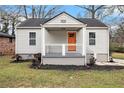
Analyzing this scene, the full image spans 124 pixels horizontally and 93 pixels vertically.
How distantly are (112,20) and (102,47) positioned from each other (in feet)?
55.0

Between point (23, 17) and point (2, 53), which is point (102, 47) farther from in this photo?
point (23, 17)

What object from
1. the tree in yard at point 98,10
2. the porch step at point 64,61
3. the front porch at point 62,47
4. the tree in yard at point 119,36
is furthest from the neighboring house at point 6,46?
the tree in yard at point 119,36

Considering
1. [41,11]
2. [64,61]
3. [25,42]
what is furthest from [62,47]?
[41,11]

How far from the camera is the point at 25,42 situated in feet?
73.5

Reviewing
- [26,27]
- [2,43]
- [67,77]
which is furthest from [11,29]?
[67,77]

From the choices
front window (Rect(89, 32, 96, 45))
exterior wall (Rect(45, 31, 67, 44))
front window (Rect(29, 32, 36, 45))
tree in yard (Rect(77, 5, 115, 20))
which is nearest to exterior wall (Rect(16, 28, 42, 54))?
front window (Rect(29, 32, 36, 45))

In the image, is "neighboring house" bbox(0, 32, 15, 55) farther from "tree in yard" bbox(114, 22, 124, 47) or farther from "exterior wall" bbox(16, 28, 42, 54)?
"tree in yard" bbox(114, 22, 124, 47)

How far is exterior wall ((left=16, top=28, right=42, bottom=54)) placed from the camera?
22314 mm

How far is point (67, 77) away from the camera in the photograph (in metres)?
12.9

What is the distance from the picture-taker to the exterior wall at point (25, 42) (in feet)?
73.2

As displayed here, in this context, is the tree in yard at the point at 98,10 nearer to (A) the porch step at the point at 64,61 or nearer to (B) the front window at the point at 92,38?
(B) the front window at the point at 92,38

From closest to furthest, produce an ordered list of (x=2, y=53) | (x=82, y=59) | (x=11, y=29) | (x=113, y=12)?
(x=82, y=59)
(x=2, y=53)
(x=113, y=12)
(x=11, y=29)

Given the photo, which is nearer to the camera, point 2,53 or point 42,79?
point 42,79

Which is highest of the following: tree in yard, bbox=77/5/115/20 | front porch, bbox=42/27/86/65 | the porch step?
tree in yard, bbox=77/5/115/20
